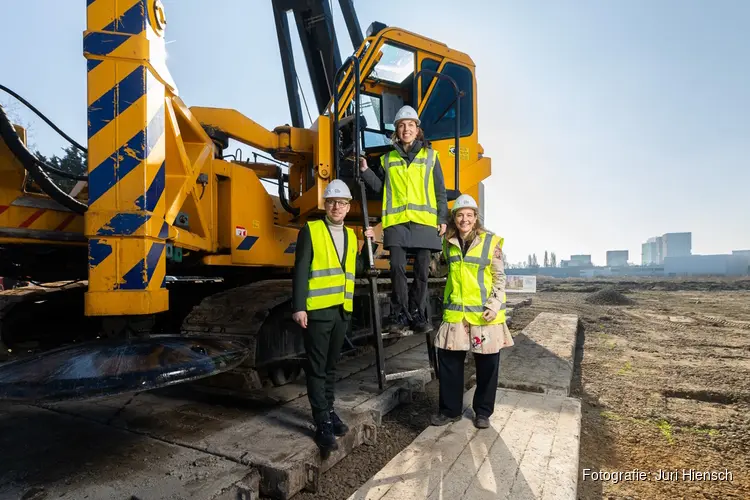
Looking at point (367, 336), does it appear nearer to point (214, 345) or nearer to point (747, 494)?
point (214, 345)

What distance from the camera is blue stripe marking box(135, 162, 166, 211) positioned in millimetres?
2602

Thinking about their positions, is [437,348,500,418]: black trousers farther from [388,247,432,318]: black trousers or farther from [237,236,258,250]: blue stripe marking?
[237,236,258,250]: blue stripe marking

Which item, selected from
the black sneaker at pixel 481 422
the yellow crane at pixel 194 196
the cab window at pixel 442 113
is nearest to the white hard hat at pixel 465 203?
the yellow crane at pixel 194 196

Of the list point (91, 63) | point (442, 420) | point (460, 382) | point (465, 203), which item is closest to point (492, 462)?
point (442, 420)

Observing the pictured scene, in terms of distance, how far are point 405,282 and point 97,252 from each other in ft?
7.94

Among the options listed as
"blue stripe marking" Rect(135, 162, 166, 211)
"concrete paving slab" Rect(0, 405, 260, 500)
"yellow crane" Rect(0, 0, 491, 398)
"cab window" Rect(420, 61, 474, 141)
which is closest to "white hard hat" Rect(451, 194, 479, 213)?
"yellow crane" Rect(0, 0, 491, 398)

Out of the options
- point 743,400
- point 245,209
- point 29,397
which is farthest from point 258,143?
point 743,400

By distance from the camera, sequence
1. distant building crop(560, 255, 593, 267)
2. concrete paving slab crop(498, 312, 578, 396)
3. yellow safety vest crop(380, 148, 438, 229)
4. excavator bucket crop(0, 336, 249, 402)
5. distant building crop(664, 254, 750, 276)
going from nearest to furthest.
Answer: excavator bucket crop(0, 336, 249, 402)
yellow safety vest crop(380, 148, 438, 229)
concrete paving slab crop(498, 312, 578, 396)
distant building crop(664, 254, 750, 276)
distant building crop(560, 255, 593, 267)

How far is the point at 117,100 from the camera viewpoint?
2619 mm

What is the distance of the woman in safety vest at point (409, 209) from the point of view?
12.9ft

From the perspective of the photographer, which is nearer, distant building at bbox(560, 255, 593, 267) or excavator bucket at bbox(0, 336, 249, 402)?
excavator bucket at bbox(0, 336, 249, 402)

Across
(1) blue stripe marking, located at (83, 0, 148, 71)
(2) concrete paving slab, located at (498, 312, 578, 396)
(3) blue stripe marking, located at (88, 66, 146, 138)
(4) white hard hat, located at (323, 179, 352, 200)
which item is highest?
(1) blue stripe marking, located at (83, 0, 148, 71)

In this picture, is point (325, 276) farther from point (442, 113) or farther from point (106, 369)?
point (442, 113)

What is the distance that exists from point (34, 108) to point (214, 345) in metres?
2.53
